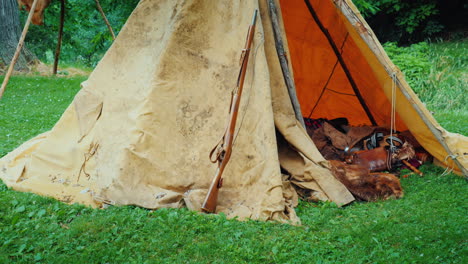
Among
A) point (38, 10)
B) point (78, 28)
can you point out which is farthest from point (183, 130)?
point (78, 28)

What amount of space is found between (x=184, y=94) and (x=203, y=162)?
27.5 inches

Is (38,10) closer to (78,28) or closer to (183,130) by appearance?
(183,130)

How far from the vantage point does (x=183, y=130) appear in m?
4.62

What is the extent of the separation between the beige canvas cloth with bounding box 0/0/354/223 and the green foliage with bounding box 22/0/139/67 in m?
6.52

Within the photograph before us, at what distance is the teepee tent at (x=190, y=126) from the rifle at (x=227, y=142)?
0.49 feet

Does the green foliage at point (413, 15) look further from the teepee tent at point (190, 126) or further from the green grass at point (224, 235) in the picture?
the green grass at point (224, 235)

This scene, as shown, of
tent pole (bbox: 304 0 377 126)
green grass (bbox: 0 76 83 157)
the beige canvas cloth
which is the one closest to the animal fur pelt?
the beige canvas cloth

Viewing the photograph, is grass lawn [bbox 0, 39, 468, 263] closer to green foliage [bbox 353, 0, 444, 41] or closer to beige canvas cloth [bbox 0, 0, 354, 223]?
beige canvas cloth [bbox 0, 0, 354, 223]

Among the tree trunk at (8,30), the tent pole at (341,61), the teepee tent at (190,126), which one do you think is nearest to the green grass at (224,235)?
the teepee tent at (190,126)

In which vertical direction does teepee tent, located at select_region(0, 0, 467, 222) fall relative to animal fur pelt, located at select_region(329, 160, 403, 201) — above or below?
above

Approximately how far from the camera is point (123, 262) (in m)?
3.37

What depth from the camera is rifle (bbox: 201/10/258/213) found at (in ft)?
13.6

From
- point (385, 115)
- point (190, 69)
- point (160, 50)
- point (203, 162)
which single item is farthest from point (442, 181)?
point (160, 50)

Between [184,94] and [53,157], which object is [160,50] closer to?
[184,94]
